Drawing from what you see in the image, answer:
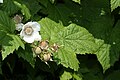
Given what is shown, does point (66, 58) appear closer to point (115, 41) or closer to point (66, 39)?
point (66, 39)

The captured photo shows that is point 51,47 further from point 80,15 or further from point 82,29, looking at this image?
point 80,15

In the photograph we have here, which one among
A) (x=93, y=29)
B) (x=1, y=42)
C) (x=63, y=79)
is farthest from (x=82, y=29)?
(x=1, y=42)

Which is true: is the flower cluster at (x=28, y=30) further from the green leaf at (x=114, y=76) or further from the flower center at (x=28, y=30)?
the green leaf at (x=114, y=76)

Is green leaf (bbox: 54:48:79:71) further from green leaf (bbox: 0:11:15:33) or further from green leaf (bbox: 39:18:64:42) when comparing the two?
green leaf (bbox: 0:11:15:33)

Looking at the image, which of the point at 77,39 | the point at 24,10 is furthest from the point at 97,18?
the point at 24,10

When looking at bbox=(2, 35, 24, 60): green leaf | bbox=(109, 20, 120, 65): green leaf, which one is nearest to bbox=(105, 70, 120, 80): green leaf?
A: bbox=(109, 20, 120, 65): green leaf

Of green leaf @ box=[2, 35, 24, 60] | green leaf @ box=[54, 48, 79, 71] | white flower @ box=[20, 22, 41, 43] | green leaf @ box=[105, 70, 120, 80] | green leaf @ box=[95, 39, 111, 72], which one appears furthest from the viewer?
green leaf @ box=[105, 70, 120, 80]
